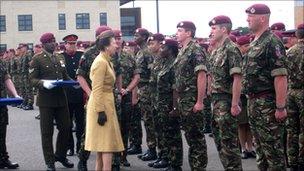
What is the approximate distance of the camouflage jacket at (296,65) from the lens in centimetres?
708

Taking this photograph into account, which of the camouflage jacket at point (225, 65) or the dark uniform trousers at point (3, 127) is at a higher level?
the camouflage jacket at point (225, 65)

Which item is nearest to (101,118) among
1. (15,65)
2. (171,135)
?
(171,135)

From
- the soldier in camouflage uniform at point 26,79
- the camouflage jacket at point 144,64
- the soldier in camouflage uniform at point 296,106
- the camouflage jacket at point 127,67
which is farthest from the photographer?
the soldier in camouflage uniform at point 26,79

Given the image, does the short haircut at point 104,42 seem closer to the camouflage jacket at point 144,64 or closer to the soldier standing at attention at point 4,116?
the soldier standing at attention at point 4,116

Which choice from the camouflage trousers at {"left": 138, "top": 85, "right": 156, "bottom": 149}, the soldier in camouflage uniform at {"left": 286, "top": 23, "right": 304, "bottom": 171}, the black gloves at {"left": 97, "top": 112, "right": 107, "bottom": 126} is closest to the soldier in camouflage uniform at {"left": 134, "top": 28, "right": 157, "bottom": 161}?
the camouflage trousers at {"left": 138, "top": 85, "right": 156, "bottom": 149}

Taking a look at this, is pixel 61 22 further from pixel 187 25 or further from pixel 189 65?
pixel 189 65

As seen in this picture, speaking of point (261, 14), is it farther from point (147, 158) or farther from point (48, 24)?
point (48, 24)

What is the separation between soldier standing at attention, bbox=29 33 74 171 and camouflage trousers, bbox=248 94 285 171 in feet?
10.4

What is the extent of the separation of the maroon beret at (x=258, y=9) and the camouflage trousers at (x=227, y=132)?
110cm

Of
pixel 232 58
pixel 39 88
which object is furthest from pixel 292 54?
pixel 39 88

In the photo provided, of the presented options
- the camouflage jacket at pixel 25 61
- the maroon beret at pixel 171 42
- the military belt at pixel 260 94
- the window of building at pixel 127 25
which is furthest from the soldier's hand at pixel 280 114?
the window of building at pixel 127 25

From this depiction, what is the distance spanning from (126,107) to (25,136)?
4776mm

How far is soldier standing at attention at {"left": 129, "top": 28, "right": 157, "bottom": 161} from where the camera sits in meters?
9.16

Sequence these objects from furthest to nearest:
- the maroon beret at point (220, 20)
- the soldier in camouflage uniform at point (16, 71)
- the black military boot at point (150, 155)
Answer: the soldier in camouflage uniform at point (16, 71)
the black military boot at point (150, 155)
the maroon beret at point (220, 20)
